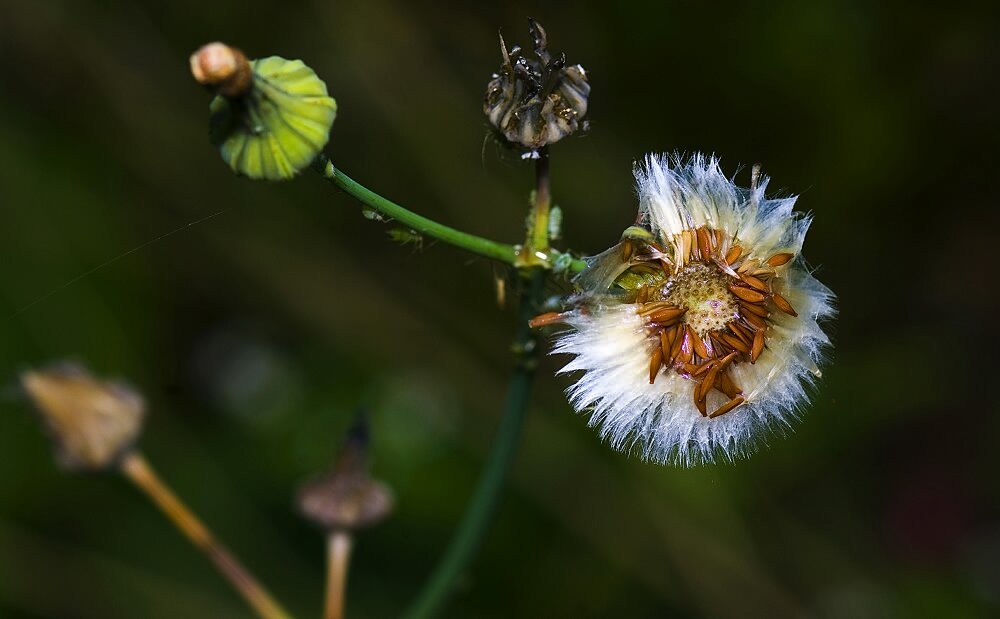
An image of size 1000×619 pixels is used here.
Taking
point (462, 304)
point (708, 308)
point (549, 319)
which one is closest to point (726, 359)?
point (708, 308)

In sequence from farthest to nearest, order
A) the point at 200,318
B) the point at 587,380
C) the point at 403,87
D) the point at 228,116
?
the point at 200,318, the point at 403,87, the point at 587,380, the point at 228,116

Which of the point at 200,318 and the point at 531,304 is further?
the point at 200,318

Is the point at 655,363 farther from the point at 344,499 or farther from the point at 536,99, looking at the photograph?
the point at 344,499

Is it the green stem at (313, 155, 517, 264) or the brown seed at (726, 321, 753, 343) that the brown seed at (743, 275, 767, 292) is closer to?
the brown seed at (726, 321, 753, 343)

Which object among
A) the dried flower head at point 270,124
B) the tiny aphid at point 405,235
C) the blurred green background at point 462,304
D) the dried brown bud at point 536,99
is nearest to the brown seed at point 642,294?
the dried brown bud at point 536,99

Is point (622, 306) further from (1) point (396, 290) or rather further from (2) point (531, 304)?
(1) point (396, 290)

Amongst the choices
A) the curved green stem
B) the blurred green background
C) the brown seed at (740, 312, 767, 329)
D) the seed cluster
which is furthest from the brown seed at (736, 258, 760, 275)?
the blurred green background

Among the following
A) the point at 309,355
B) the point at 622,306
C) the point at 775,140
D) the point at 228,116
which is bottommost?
the point at 309,355

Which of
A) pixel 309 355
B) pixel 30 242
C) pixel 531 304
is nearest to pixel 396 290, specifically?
pixel 309 355
